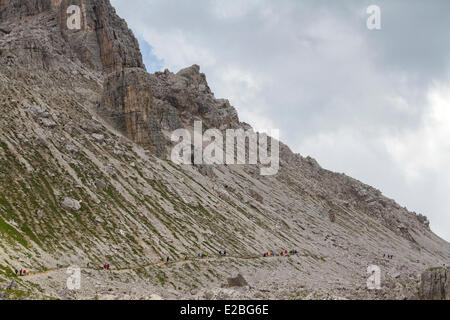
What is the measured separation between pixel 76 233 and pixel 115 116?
2446 inches

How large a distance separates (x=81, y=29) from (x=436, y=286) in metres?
149

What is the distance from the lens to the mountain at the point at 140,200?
61750 millimetres

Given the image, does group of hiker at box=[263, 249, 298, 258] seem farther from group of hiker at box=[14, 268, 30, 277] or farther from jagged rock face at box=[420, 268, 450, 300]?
group of hiker at box=[14, 268, 30, 277]

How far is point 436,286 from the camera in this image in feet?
201

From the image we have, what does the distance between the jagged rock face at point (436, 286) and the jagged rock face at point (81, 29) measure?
431 feet

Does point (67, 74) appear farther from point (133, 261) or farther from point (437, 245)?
point (437, 245)

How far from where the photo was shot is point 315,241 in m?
125

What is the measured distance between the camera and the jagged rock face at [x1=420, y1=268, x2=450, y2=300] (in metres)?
60.5

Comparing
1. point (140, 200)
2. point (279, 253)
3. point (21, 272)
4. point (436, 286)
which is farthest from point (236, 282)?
point (279, 253)

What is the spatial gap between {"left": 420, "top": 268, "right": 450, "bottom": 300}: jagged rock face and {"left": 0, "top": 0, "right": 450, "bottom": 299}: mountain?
5149 millimetres

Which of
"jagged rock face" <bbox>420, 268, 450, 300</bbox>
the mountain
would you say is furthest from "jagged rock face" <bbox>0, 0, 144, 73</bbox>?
"jagged rock face" <bbox>420, 268, 450, 300</bbox>

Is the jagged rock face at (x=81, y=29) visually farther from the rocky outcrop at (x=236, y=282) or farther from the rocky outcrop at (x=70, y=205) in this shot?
the rocky outcrop at (x=236, y=282)

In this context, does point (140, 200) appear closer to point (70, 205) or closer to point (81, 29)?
point (70, 205)

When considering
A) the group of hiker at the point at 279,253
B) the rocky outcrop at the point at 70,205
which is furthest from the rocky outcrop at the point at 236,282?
the group of hiker at the point at 279,253
